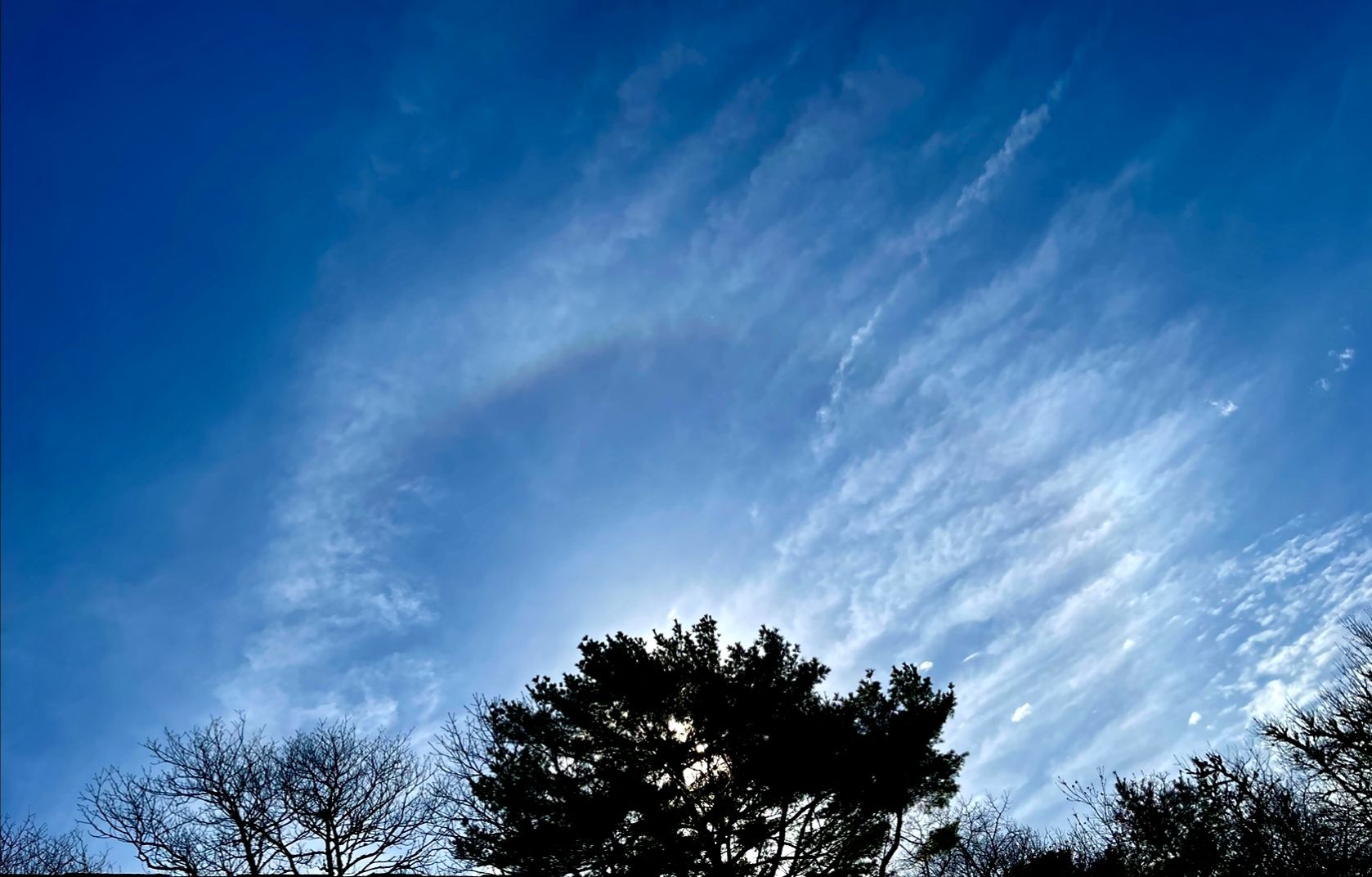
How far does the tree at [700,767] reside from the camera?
1689 centimetres

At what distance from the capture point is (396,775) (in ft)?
68.4

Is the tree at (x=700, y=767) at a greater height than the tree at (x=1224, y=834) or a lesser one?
greater

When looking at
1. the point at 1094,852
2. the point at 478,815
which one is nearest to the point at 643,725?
the point at 478,815

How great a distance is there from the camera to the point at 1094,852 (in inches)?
1369

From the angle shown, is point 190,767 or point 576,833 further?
point 190,767

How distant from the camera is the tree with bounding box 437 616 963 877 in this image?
16891mm

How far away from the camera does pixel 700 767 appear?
18203mm

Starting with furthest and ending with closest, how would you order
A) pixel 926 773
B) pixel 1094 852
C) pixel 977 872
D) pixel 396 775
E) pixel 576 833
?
pixel 1094 852
pixel 977 872
pixel 396 775
pixel 926 773
pixel 576 833

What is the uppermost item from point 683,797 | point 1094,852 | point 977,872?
point 683,797

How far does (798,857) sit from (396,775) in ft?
44.0

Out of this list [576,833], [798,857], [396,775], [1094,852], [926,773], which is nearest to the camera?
[576,833]

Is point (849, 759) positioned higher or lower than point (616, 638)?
lower

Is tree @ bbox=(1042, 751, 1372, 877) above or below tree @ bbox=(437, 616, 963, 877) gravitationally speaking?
below

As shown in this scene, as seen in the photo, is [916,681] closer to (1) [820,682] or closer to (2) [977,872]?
(1) [820,682]
